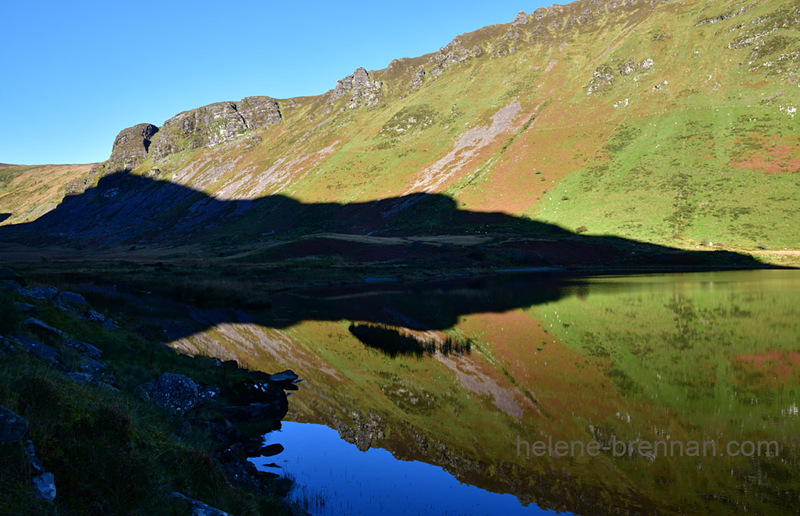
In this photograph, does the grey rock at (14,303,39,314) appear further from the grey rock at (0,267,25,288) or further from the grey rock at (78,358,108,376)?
the grey rock at (0,267,25,288)

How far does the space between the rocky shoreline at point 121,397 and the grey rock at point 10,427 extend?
0.01 metres

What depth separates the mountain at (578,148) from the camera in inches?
3659

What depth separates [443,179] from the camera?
438ft

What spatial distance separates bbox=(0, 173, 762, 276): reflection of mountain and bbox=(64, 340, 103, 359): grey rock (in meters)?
53.2

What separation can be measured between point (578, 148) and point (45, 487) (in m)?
131

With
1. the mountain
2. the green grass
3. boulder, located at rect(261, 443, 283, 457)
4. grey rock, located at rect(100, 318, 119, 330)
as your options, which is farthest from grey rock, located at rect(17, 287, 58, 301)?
the mountain

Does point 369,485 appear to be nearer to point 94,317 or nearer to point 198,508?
point 198,508

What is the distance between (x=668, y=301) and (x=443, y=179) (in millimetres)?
98206

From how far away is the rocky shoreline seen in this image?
232 inches

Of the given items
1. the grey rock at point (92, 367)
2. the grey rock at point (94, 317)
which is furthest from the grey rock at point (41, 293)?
the grey rock at point (92, 367)

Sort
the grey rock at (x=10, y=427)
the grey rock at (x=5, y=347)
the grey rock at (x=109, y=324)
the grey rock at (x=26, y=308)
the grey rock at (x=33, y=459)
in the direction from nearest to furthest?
the grey rock at (x=10, y=427), the grey rock at (x=33, y=459), the grey rock at (x=5, y=347), the grey rock at (x=26, y=308), the grey rock at (x=109, y=324)

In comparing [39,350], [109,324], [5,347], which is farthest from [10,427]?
[109,324]

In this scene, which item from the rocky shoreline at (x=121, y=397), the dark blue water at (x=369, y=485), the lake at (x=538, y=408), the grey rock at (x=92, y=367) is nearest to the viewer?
the rocky shoreline at (x=121, y=397)

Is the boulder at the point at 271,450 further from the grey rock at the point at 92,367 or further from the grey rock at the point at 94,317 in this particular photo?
the grey rock at the point at 94,317
